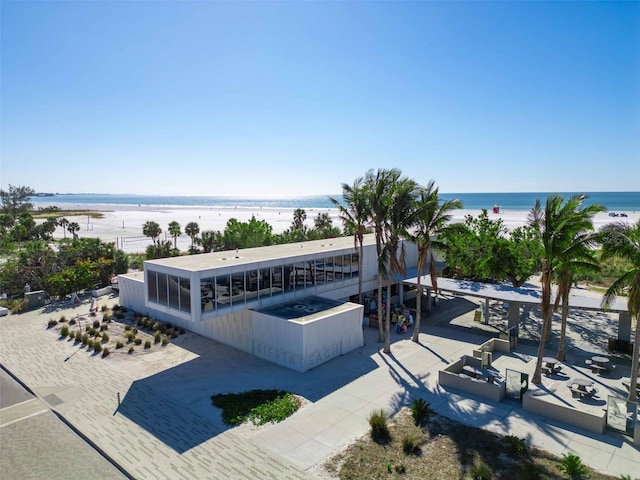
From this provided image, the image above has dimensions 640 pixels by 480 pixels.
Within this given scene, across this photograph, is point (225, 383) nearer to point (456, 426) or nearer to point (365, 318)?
point (456, 426)

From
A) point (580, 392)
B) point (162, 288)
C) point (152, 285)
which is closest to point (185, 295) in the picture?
point (162, 288)

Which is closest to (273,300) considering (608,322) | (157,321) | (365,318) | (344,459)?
(365,318)

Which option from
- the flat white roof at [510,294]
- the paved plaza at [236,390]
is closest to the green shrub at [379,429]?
the paved plaza at [236,390]

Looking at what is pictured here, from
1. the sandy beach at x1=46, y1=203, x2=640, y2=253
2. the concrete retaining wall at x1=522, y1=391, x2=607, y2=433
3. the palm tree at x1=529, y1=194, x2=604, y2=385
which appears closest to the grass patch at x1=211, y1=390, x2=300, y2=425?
the concrete retaining wall at x1=522, y1=391, x2=607, y2=433

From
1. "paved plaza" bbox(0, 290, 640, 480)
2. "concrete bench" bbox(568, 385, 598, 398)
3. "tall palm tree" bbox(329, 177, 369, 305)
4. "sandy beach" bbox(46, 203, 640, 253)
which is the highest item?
"tall palm tree" bbox(329, 177, 369, 305)

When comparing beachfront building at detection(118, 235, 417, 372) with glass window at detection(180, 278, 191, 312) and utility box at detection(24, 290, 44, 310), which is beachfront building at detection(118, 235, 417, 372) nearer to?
glass window at detection(180, 278, 191, 312)

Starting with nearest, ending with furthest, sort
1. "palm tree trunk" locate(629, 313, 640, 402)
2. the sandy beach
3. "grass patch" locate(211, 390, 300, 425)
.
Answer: "palm tree trunk" locate(629, 313, 640, 402), "grass patch" locate(211, 390, 300, 425), the sandy beach
